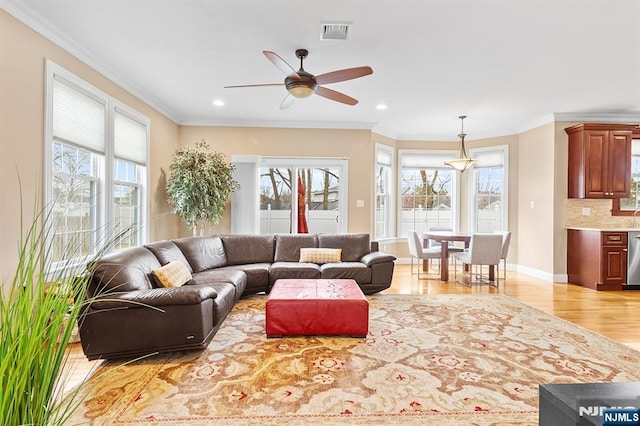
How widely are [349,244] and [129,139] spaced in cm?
340

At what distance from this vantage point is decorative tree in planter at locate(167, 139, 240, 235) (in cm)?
529

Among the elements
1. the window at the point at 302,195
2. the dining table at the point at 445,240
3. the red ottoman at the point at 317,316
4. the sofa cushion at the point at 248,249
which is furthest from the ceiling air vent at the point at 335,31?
the dining table at the point at 445,240

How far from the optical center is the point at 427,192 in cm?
759

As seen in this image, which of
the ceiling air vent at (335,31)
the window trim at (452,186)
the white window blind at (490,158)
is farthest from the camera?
the window trim at (452,186)

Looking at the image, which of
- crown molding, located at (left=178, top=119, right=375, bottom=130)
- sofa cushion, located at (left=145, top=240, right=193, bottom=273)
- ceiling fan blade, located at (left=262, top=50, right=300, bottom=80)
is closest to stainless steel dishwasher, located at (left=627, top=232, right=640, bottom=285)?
crown molding, located at (left=178, top=119, right=375, bottom=130)

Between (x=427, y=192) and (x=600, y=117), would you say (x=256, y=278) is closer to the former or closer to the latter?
(x=427, y=192)

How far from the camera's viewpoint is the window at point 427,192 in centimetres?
751

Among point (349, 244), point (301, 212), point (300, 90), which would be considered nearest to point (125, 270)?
point (300, 90)

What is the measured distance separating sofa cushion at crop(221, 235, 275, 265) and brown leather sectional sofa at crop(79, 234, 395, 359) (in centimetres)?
1

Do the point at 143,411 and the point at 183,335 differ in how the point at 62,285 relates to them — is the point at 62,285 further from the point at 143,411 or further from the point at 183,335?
the point at 183,335

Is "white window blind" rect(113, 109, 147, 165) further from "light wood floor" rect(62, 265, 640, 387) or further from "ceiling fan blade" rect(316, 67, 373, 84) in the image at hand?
"ceiling fan blade" rect(316, 67, 373, 84)

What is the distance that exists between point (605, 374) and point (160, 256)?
4.05 metres

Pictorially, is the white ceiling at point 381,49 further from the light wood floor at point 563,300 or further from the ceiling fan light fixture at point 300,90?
the light wood floor at point 563,300

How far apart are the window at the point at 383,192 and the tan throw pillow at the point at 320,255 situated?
2218mm
